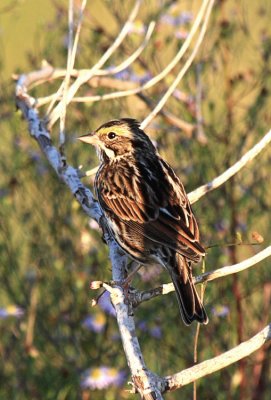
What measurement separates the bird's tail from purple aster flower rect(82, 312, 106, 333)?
1.78 meters

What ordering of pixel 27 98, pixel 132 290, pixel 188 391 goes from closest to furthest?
1. pixel 132 290
2. pixel 27 98
3. pixel 188 391

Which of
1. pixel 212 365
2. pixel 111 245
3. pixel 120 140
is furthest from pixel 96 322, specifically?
pixel 212 365

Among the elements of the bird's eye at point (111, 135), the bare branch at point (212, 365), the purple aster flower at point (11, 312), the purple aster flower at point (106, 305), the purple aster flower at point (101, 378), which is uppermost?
the bird's eye at point (111, 135)

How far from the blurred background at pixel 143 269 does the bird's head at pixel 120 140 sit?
2.59ft

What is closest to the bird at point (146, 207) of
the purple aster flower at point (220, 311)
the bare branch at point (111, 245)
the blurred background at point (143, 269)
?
the bare branch at point (111, 245)

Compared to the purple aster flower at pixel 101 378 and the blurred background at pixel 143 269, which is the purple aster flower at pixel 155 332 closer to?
the blurred background at pixel 143 269

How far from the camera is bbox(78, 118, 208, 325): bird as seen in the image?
464 centimetres

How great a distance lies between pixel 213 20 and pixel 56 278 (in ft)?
7.58

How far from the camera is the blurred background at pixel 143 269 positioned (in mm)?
6371

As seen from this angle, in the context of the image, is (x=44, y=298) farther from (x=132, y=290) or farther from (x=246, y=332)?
(x=132, y=290)

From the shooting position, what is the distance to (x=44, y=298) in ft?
23.0

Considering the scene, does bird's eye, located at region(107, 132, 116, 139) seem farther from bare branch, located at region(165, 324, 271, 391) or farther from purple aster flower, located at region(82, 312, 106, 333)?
bare branch, located at region(165, 324, 271, 391)

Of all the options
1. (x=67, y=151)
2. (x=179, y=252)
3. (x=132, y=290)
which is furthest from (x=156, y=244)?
(x=67, y=151)

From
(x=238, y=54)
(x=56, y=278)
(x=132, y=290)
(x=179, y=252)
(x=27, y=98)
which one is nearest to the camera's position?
(x=132, y=290)
